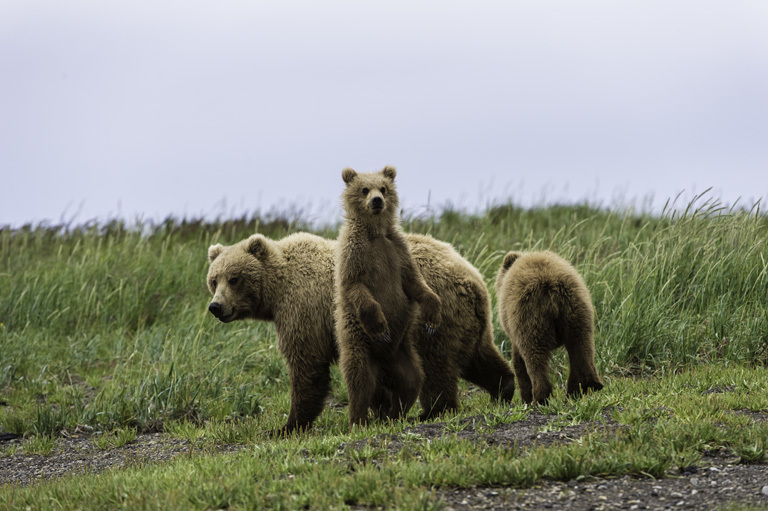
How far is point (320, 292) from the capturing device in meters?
7.30

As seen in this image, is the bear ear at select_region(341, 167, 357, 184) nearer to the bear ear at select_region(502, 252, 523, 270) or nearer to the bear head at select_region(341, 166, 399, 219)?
the bear head at select_region(341, 166, 399, 219)

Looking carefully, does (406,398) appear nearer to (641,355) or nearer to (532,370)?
(532,370)

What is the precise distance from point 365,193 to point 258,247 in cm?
140

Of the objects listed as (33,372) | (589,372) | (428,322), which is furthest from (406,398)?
(33,372)

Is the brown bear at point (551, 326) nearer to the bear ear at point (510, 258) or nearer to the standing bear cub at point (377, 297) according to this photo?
the standing bear cub at point (377, 297)

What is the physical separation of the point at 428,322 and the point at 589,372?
137 centimetres

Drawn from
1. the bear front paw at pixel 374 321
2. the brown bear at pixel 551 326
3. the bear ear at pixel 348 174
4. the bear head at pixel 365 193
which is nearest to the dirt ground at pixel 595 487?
the brown bear at pixel 551 326

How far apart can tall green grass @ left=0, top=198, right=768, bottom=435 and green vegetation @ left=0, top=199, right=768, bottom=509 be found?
1.3 inches

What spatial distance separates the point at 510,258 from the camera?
305 inches

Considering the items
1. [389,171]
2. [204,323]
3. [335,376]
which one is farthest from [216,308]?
[204,323]

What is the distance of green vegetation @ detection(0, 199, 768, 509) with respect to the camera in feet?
16.3

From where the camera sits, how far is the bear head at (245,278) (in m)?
7.42

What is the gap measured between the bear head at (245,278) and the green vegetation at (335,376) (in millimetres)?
1085

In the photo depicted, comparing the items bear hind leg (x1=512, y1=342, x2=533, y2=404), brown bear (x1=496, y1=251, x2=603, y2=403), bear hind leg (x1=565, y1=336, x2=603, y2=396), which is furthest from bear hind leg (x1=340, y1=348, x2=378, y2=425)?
bear hind leg (x1=565, y1=336, x2=603, y2=396)
